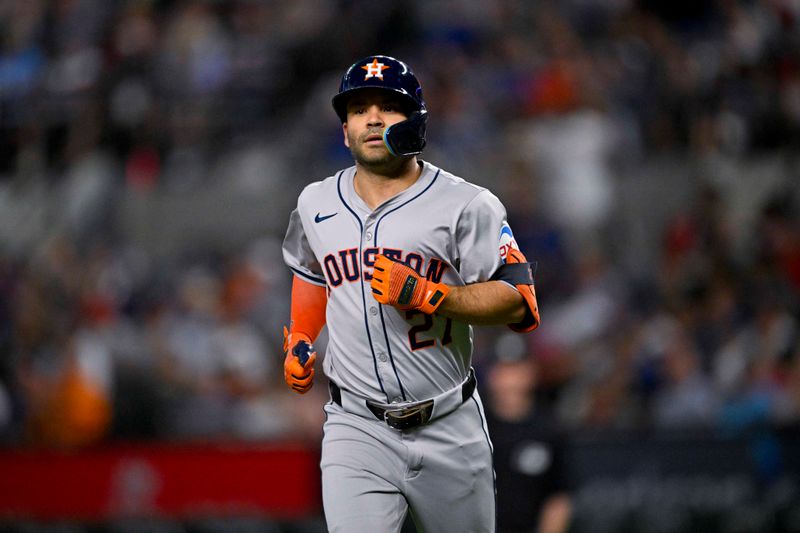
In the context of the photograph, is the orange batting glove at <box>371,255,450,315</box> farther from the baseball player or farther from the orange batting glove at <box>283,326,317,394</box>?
the orange batting glove at <box>283,326,317,394</box>

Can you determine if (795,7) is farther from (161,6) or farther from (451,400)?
(451,400)

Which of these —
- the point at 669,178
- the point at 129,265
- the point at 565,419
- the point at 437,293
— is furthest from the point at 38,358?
the point at 437,293

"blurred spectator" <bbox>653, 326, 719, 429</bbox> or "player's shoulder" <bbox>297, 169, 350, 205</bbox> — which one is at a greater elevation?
"player's shoulder" <bbox>297, 169, 350, 205</bbox>

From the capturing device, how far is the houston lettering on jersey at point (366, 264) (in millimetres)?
4652

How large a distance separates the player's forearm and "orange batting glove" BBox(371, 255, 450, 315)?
61mm

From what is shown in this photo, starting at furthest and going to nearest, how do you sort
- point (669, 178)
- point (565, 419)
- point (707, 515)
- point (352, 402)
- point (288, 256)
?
1. point (669, 178)
2. point (565, 419)
3. point (707, 515)
4. point (288, 256)
5. point (352, 402)

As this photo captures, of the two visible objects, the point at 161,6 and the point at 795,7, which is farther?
the point at 161,6

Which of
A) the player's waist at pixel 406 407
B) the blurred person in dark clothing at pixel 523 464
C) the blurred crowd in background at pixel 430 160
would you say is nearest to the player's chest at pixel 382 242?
the player's waist at pixel 406 407

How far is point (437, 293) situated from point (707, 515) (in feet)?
16.0

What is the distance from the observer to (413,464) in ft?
15.3

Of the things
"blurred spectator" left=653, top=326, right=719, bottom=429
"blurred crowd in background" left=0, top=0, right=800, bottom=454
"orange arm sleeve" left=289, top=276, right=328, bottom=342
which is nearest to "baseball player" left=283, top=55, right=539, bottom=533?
"orange arm sleeve" left=289, top=276, right=328, bottom=342

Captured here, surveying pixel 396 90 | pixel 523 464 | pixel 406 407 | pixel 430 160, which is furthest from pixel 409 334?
pixel 430 160

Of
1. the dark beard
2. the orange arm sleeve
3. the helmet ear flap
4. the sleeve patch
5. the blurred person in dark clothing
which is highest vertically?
the helmet ear flap

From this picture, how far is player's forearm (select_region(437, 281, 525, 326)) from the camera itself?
4504 millimetres
